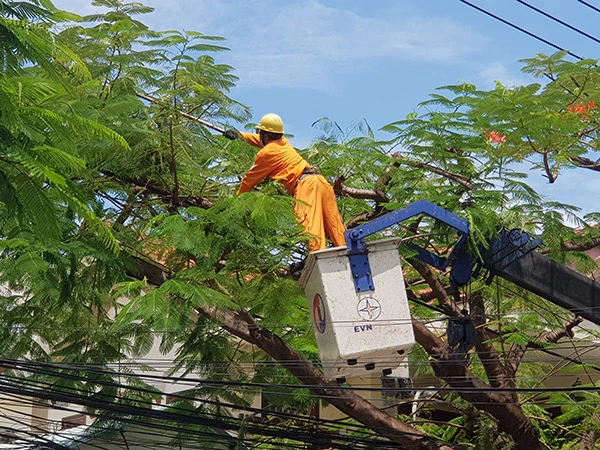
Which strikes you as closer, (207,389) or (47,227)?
(47,227)

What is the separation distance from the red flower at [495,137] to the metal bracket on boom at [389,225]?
1.42m

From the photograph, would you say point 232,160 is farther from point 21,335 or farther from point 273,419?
point 273,419

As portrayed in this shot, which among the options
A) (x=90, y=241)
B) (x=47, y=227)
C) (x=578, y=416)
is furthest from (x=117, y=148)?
(x=578, y=416)

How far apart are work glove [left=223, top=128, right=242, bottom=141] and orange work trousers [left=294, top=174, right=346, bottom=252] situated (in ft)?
2.70

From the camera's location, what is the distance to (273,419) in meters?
11.4

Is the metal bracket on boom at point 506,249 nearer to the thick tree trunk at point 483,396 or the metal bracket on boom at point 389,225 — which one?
the metal bracket on boom at point 389,225

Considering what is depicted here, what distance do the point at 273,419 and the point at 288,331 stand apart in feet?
7.43

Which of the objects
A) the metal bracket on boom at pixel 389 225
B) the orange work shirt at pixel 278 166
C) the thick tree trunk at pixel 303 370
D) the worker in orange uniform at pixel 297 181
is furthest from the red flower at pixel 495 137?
the thick tree trunk at pixel 303 370

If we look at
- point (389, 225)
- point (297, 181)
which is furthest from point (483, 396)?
point (297, 181)

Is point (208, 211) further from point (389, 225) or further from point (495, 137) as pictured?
point (495, 137)

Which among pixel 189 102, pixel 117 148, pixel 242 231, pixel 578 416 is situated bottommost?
pixel 578 416

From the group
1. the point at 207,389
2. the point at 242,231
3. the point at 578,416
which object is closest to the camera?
the point at 242,231

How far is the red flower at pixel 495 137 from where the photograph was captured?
9.03 metres

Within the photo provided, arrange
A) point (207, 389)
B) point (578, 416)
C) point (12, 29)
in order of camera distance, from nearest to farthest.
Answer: point (12, 29), point (207, 389), point (578, 416)
